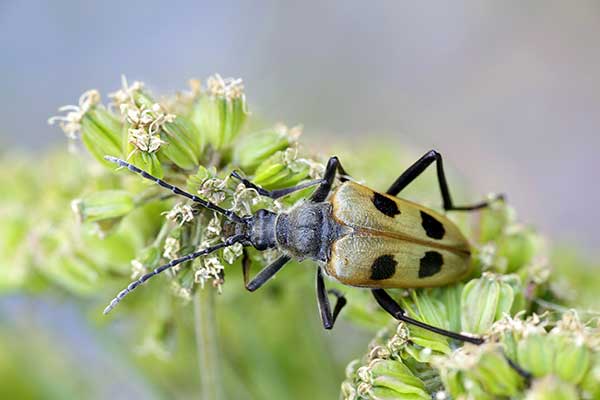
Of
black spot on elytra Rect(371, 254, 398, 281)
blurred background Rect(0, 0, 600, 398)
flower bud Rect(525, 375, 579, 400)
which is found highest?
blurred background Rect(0, 0, 600, 398)

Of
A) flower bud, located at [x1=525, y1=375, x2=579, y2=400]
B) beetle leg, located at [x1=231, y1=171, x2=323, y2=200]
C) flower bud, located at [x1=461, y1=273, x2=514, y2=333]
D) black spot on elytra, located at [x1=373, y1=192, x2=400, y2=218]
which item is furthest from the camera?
black spot on elytra, located at [x1=373, y1=192, x2=400, y2=218]

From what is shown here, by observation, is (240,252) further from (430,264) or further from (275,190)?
(430,264)

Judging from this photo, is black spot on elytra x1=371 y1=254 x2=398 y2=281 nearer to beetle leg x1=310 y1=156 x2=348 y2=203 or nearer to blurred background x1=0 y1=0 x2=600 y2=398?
beetle leg x1=310 y1=156 x2=348 y2=203

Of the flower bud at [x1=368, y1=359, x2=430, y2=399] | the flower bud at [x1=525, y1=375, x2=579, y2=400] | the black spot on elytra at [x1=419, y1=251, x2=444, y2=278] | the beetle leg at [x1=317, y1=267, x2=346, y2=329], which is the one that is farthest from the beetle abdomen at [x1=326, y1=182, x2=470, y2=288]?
the flower bud at [x1=525, y1=375, x2=579, y2=400]

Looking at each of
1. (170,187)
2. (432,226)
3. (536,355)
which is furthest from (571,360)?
(170,187)

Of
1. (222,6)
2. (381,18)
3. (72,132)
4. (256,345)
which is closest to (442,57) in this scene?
(381,18)

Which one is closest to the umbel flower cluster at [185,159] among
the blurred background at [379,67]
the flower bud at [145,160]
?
the flower bud at [145,160]

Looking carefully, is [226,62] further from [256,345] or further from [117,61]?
[256,345]
